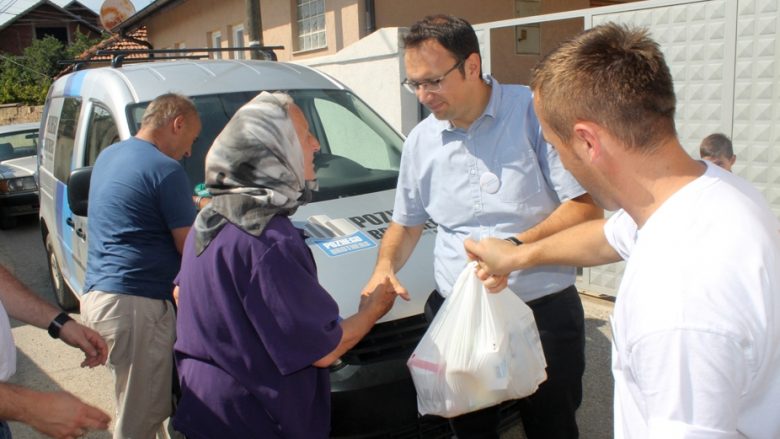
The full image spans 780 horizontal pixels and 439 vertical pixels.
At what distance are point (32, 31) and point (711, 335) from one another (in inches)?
1961

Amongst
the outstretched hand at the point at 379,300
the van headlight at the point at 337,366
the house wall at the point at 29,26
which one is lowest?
the van headlight at the point at 337,366

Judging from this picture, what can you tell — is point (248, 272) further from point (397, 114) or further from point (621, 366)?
point (397, 114)

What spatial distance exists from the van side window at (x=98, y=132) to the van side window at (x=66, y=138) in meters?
0.31

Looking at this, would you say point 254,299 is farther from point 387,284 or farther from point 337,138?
point 337,138

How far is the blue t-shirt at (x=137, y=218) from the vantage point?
2.74 metres

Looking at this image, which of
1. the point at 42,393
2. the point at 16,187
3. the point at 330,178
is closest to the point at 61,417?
the point at 42,393

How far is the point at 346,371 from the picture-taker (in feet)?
8.05

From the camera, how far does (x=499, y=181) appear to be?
2.21 metres

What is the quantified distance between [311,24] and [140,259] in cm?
962

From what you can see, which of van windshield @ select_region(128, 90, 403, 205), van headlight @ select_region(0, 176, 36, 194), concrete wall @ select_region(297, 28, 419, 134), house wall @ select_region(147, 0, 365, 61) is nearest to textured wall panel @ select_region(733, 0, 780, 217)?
van windshield @ select_region(128, 90, 403, 205)

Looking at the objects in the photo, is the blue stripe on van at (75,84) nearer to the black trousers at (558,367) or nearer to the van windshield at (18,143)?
the black trousers at (558,367)

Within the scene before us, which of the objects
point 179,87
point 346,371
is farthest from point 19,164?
point 346,371

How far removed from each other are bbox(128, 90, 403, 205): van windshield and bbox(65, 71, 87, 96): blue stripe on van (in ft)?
3.93

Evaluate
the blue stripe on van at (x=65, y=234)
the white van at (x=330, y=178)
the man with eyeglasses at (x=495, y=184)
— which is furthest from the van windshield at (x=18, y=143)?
the man with eyeglasses at (x=495, y=184)
